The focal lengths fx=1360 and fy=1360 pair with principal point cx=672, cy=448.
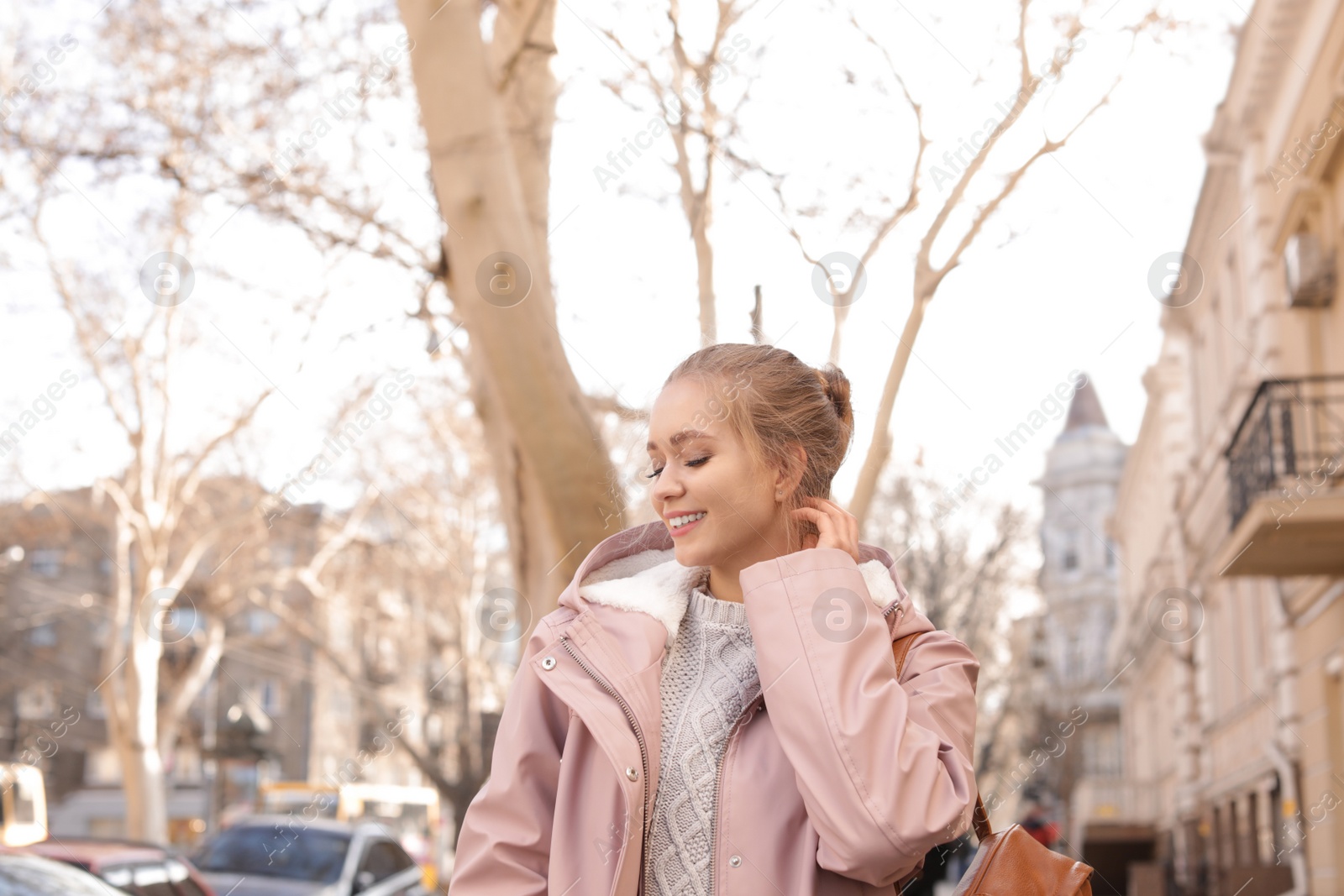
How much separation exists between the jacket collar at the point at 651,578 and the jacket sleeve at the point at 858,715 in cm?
15

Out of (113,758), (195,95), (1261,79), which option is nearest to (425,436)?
(195,95)

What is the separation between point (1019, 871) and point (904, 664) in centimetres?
38

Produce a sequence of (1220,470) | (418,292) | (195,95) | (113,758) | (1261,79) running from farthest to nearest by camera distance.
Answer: (113,758) → (1220,470) → (1261,79) → (195,95) → (418,292)

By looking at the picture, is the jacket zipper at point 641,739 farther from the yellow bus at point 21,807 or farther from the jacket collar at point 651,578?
the yellow bus at point 21,807

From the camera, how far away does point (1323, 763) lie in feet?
45.0

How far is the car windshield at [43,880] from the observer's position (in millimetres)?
5316

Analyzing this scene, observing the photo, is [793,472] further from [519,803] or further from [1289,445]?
[1289,445]

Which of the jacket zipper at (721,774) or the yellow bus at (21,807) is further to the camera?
the yellow bus at (21,807)

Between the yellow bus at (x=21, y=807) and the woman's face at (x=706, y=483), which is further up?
the woman's face at (x=706, y=483)

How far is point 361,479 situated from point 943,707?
73.3ft

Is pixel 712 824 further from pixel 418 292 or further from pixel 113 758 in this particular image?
pixel 113 758

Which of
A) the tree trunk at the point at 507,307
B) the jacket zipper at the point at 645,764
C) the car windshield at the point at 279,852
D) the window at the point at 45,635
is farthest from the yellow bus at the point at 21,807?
the window at the point at 45,635

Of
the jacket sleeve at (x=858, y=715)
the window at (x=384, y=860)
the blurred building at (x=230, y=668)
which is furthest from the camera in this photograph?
the blurred building at (x=230, y=668)

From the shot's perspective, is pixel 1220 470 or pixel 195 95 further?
pixel 1220 470
